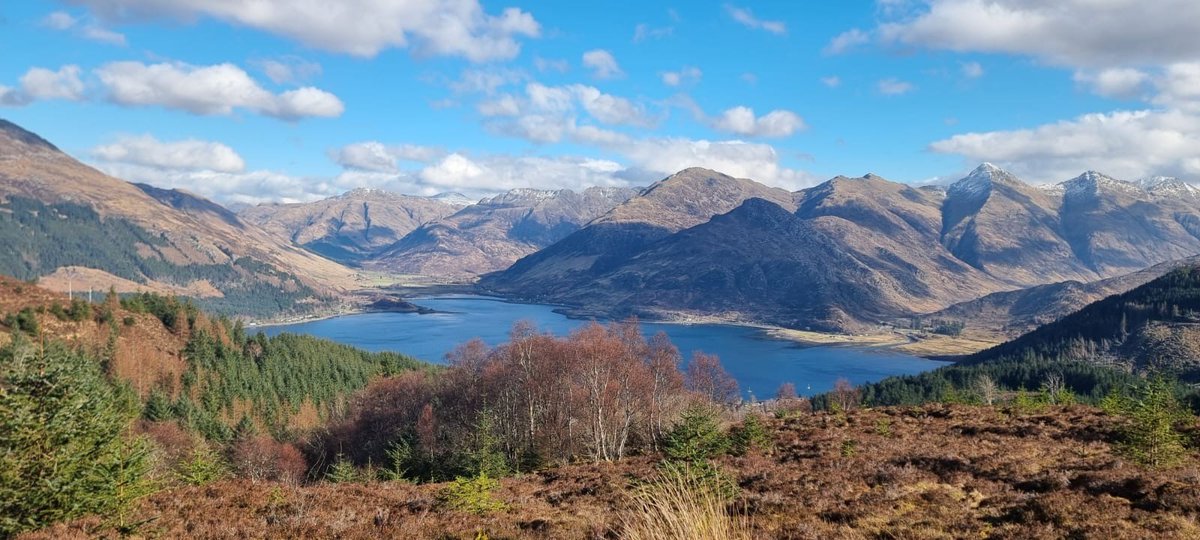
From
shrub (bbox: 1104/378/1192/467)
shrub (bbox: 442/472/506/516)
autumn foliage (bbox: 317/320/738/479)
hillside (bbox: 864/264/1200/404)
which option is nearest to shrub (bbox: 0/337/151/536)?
shrub (bbox: 442/472/506/516)

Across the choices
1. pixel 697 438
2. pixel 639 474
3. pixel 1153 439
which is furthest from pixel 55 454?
pixel 1153 439

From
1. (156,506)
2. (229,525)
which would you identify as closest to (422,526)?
(229,525)

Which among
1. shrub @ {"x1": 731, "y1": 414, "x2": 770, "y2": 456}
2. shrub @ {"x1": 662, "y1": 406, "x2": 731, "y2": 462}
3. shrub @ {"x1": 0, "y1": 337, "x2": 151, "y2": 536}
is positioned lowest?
shrub @ {"x1": 731, "y1": 414, "x2": 770, "y2": 456}

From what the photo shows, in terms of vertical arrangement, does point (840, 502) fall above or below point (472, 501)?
above

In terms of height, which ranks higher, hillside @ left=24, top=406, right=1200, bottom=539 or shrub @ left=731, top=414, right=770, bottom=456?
A: hillside @ left=24, top=406, right=1200, bottom=539

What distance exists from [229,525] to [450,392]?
57873 mm

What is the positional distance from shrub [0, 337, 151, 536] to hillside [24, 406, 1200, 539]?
0.98 m

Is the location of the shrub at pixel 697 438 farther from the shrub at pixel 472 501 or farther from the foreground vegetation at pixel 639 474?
the shrub at pixel 472 501

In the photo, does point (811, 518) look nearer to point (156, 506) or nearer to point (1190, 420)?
point (156, 506)

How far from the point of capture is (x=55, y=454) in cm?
1425

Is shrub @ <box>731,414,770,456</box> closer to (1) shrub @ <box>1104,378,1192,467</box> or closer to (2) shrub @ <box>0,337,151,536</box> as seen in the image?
(1) shrub @ <box>1104,378,1192,467</box>

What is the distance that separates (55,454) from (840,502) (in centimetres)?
1862

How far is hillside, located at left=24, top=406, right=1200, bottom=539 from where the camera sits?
40.6 feet

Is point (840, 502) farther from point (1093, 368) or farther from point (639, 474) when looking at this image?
point (1093, 368)
